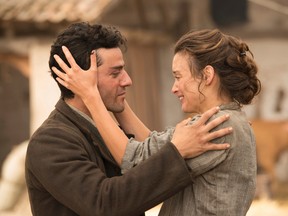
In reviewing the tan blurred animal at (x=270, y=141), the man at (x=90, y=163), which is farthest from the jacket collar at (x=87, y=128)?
the tan blurred animal at (x=270, y=141)

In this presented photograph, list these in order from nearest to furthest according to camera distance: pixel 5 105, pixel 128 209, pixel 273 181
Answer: pixel 128 209, pixel 273 181, pixel 5 105

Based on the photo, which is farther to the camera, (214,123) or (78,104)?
(78,104)

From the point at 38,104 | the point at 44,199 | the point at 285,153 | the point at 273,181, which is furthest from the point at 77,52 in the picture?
the point at 285,153

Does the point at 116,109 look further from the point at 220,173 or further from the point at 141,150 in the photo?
the point at 220,173

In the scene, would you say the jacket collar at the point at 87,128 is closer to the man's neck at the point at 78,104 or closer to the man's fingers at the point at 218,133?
the man's neck at the point at 78,104

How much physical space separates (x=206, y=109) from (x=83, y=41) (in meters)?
0.52

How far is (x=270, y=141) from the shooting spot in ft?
39.3

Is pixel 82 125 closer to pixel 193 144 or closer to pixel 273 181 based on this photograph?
pixel 193 144

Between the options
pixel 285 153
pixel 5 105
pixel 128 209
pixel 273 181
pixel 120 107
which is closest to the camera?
pixel 128 209

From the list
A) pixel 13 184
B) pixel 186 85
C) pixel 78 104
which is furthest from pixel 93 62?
pixel 13 184

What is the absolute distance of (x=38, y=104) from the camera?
9930 mm

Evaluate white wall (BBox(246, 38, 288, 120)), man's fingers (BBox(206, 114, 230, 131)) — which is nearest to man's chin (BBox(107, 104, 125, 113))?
man's fingers (BBox(206, 114, 230, 131))

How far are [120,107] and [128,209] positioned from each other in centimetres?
55

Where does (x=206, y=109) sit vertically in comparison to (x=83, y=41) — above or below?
below
